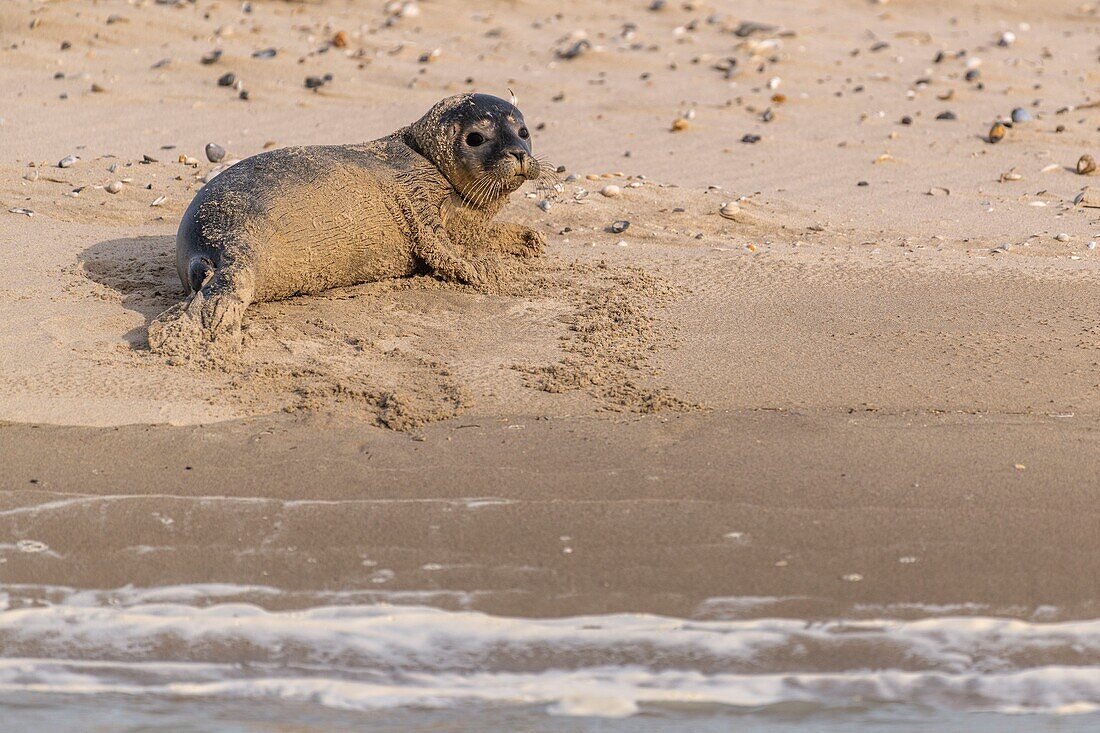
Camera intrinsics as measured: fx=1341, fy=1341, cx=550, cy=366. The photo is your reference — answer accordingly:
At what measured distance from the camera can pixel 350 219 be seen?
18.1ft

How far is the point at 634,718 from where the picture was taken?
3057 mm

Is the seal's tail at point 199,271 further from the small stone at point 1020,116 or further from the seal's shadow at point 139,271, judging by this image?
the small stone at point 1020,116

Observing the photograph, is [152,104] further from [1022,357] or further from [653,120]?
[1022,357]

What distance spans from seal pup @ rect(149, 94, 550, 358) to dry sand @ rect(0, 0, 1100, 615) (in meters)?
0.13

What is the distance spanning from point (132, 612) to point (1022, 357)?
10.4 ft

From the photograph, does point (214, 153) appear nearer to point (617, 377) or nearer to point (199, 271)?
point (199, 271)

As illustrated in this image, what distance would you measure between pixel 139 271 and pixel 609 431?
247 centimetres

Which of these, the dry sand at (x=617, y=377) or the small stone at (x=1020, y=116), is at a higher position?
the small stone at (x=1020, y=116)

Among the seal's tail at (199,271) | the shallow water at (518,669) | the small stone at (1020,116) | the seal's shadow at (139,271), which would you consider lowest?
the shallow water at (518,669)

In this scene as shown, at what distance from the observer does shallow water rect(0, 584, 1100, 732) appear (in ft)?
10.1

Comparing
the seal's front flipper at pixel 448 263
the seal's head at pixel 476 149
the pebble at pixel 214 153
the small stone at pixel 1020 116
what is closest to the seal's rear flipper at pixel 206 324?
the seal's front flipper at pixel 448 263

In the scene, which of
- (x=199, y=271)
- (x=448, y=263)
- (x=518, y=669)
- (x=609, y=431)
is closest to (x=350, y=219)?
(x=448, y=263)

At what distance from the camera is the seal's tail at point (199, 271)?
507cm

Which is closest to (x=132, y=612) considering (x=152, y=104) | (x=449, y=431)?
(x=449, y=431)
